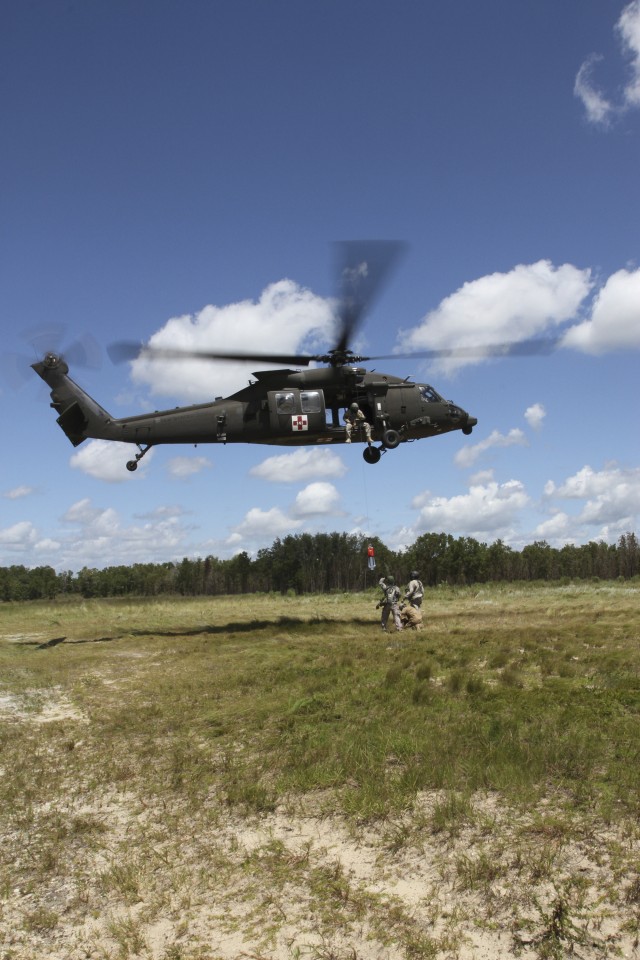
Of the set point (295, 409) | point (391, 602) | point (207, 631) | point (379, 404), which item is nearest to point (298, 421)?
point (295, 409)

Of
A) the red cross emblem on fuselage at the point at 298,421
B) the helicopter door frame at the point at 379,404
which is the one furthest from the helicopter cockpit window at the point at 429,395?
the red cross emblem on fuselage at the point at 298,421

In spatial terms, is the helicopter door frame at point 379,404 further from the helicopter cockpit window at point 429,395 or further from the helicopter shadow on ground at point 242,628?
the helicopter shadow on ground at point 242,628

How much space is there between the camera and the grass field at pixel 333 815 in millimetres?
4586

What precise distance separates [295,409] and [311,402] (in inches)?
21.3

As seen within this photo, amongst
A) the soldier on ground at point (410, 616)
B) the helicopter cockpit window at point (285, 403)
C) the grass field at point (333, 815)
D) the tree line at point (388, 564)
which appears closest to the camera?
the grass field at point (333, 815)

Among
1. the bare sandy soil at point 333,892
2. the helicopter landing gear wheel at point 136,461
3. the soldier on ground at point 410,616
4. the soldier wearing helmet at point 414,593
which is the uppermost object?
the helicopter landing gear wheel at point 136,461

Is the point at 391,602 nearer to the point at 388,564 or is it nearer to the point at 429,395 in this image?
Result: the point at 429,395

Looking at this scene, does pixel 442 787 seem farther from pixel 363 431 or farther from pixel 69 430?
pixel 69 430

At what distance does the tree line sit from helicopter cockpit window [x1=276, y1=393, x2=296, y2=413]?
2755 inches

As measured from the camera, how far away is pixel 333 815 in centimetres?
625

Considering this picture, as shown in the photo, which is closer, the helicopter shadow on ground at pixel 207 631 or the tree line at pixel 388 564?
the helicopter shadow on ground at pixel 207 631

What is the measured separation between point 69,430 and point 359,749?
1754 centimetres

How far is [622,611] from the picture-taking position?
21422 millimetres

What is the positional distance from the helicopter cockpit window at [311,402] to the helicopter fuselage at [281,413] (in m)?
0.03
